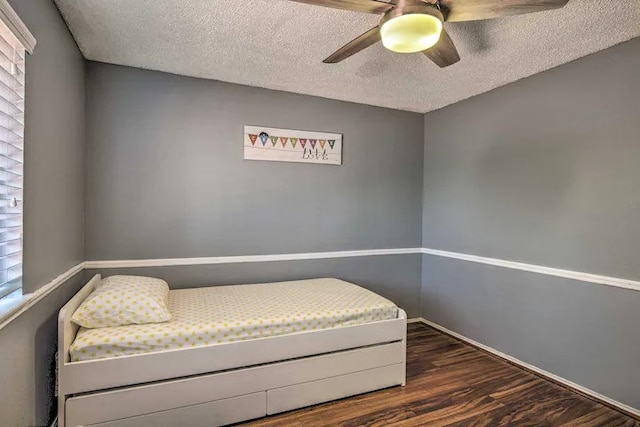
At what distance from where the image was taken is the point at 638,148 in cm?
210

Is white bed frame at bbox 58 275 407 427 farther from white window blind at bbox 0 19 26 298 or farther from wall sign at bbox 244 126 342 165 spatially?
wall sign at bbox 244 126 342 165

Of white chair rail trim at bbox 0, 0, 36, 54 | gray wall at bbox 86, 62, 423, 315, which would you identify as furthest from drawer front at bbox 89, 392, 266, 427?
white chair rail trim at bbox 0, 0, 36, 54

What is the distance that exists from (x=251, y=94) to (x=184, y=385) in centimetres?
238

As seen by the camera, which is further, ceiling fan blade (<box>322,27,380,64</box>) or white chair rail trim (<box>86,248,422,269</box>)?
white chair rail trim (<box>86,248,422,269</box>)

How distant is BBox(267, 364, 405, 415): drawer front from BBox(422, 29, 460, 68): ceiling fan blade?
2064mm

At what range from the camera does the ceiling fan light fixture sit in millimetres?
1465

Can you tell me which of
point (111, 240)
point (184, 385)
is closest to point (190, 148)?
point (111, 240)

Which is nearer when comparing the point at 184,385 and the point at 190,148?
the point at 184,385

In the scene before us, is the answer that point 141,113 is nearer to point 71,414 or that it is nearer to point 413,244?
point 71,414

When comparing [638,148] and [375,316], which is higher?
[638,148]

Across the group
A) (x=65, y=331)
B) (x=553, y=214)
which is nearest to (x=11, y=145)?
(x=65, y=331)

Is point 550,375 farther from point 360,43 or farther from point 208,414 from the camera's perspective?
point 360,43

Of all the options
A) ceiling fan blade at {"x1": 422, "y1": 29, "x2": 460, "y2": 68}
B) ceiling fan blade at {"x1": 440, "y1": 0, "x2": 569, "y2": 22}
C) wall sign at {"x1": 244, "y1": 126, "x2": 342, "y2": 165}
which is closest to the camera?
ceiling fan blade at {"x1": 440, "y1": 0, "x2": 569, "y2": 22}

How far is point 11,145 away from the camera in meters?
1.40
